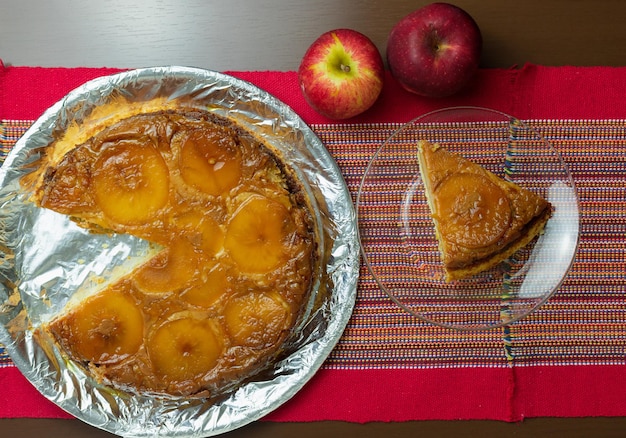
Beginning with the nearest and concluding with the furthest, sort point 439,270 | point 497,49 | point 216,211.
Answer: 1. point 216,211
2. point 439,270
3. point 497,49

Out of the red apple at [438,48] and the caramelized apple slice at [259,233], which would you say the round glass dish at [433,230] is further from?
the caramelized apple slice at [259,233]

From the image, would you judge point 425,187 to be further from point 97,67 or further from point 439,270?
point 97,67

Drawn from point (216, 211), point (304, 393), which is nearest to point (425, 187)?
point (216, 211)

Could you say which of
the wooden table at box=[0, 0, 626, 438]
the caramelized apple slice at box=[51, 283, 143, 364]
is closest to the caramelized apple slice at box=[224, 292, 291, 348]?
the caramelized apple slice at box=[51, 283, 143, 364]

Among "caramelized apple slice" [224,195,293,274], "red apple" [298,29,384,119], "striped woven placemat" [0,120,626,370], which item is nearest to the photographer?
"caramelized apple slice" [224,195,293,274]

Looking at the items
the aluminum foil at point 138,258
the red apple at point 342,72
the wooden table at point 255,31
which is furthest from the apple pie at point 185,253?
the wooden table at point 255,31

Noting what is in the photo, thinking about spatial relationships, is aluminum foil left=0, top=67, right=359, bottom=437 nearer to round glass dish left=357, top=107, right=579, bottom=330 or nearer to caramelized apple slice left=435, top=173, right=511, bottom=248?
round glass dish left=357, top=107, right=579, bottom=330

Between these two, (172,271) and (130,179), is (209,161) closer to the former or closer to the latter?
(130,179)
